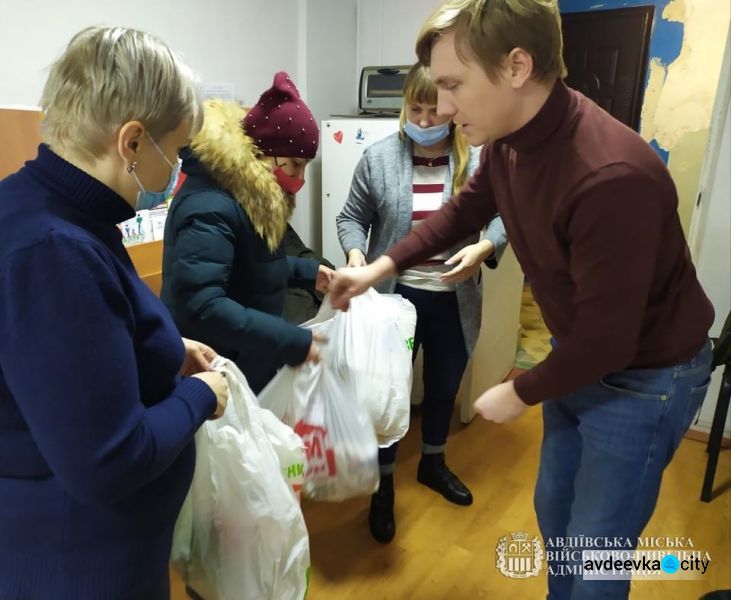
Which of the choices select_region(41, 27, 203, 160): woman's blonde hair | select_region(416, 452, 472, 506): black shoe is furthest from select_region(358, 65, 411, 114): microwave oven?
select_region(41, 27, 203, 160): woman's blonde hair

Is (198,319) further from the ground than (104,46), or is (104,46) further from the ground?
(104,46)

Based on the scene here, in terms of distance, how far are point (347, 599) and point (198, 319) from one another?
0.98 metres

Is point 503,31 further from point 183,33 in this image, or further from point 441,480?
point 183,33

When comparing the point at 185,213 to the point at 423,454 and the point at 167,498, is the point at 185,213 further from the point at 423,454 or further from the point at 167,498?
the point at 423,454

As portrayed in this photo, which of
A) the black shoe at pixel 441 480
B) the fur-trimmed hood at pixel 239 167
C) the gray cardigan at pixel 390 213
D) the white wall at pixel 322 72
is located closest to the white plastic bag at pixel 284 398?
the fur-trimmed hood at pixel 239 167

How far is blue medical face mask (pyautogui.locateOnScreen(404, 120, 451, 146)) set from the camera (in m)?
1.64

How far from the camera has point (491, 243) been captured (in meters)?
1.65

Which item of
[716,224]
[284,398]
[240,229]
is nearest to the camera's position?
[240,229]

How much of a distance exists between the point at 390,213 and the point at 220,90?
148cm

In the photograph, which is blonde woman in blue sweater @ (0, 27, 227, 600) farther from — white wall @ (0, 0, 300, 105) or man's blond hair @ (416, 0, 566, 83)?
white wall @ (0, 0, 300, 105)

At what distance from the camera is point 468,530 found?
1872mm

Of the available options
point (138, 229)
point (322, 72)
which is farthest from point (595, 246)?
point (322, 72)

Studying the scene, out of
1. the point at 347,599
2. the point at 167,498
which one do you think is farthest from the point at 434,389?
the point at 167,498

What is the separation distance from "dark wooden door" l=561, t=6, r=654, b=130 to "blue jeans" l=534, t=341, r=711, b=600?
11.1 feet
